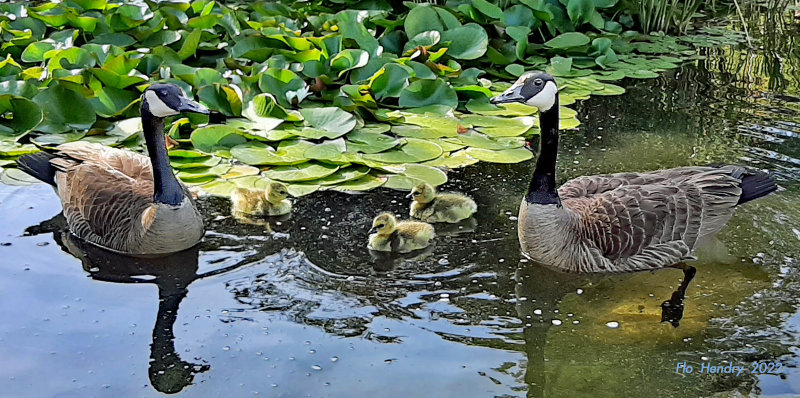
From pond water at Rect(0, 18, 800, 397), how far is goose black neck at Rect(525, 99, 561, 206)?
17.2 inches

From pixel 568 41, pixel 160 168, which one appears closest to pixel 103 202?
pixel 160 168

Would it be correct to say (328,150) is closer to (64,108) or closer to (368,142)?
(368,142)

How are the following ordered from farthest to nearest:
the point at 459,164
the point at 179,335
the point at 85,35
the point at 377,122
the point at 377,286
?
the point at 85,35 → the point at 377,122 → the point at 459,164 → the point at 377,286 → the point at 179,335

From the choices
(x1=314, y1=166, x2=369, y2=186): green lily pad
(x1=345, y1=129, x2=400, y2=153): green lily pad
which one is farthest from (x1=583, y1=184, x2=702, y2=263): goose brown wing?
(x1=345, y1=129, x2=400, y2=153): green lily pad

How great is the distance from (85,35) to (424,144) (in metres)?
3.84

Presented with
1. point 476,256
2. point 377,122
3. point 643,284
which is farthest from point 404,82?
point 643,284

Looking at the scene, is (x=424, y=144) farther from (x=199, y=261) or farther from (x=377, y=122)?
(x=199, y=261)

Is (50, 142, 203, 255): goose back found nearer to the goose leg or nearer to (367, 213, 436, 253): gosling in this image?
(367, 213, 436, 253): gosling

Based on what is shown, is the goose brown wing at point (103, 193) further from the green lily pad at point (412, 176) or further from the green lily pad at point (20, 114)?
the green lily pad at point (412, 176)

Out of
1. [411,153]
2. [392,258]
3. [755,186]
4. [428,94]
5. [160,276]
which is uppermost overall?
[755,186]

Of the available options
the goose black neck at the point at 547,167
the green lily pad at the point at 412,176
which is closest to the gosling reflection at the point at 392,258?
the goose black neck at the point at 547,167

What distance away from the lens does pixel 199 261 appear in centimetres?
514

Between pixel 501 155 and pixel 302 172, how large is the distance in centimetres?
152

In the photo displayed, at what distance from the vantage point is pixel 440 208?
5562mm
